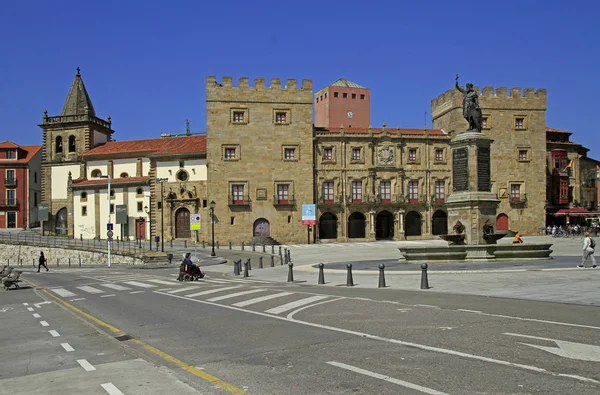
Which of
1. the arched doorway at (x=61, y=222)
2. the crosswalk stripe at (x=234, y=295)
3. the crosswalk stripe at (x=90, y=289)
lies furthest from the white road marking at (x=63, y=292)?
the arched doorway at (x=61, y=222)

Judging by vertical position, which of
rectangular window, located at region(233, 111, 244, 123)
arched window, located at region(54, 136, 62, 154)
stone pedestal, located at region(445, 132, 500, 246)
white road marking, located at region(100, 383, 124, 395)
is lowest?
white road marking, located at region(100, 383, 124, 395)

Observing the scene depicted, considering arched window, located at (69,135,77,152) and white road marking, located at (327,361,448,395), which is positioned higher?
arched window, located at (69,135,77,152)

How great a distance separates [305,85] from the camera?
2437 inches

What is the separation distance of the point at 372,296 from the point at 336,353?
26.5ft

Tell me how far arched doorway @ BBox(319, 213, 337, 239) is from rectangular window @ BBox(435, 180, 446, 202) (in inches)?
451

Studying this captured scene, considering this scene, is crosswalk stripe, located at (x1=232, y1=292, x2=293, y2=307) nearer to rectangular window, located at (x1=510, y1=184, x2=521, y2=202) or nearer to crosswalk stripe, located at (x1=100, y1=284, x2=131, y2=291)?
crosswalk stripe, located at (x1=100, y1=284, x2=131, y2=291)

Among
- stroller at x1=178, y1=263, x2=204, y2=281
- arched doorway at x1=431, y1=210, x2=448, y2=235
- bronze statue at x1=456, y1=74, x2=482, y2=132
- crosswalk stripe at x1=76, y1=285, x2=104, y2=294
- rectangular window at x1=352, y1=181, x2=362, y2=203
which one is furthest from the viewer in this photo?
arched doorway at x1=431, y1=210, x2=448, y2=235

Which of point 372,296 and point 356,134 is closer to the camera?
point 372,296

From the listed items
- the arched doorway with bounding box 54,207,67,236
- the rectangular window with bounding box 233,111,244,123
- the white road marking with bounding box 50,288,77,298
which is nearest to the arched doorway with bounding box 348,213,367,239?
Answer: the rectangular window with bounding box 233,111,244,123

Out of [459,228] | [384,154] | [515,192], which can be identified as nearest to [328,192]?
[384,154]

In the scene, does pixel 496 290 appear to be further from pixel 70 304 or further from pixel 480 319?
pixel 70 304

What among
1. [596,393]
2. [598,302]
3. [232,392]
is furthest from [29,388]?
[598,302]

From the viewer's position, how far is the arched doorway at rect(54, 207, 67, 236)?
230ft

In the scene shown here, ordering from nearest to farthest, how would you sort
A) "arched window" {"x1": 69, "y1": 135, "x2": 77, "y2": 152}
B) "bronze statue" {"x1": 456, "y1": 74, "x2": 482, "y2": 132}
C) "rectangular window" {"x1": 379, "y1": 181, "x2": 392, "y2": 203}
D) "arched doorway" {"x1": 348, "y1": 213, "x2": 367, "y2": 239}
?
"bronze statue" {"x1": 456, "y1": 74, "x2": 482, "y2": 132} → "arched doorway" {"x1": 348, "y1": 213, "x2": 367, "y2": 239} → "rectangular window" {"x1": 379, "y1": 181, "x2": 392, "y2": 203} → "arched window" {"x1": 69, "y1": 135, "x2": 77, "y2": 152}
